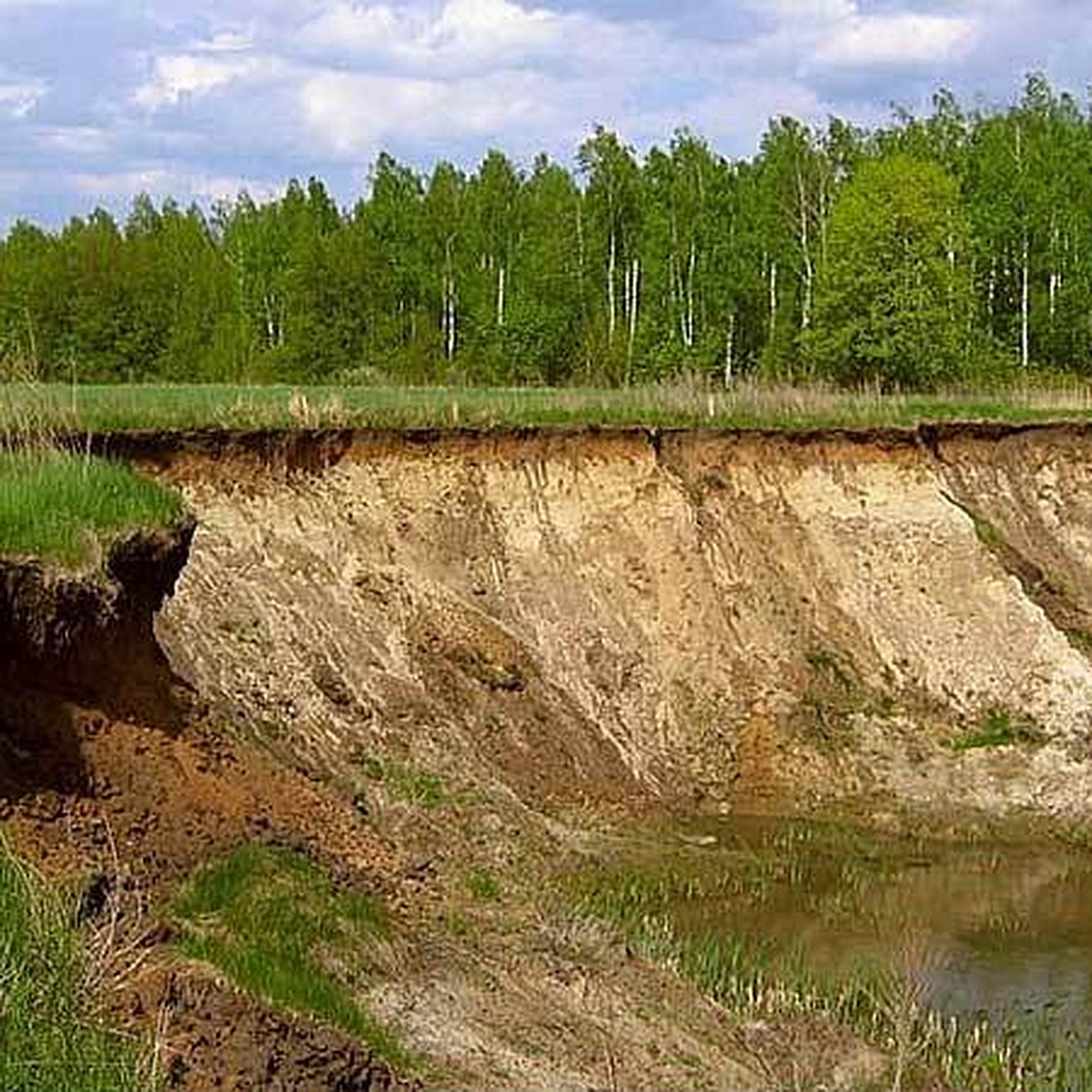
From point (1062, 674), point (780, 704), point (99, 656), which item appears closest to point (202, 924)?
point (99, 656)

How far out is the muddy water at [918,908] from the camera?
1858 centimetres

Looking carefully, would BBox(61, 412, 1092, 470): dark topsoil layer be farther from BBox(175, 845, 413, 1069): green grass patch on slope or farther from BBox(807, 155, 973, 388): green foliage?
BBox(807, 155, 973, 388): green foliage

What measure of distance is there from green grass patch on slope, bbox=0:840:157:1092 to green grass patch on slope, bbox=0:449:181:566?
4.79m

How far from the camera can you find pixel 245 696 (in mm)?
23016

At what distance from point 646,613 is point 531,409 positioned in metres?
3.89

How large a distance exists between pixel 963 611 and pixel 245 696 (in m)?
11.9

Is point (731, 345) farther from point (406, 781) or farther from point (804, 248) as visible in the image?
point (406, 781)

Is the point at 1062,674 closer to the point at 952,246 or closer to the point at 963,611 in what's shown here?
the point at 963,611

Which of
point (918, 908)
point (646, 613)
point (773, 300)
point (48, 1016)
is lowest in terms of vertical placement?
point (918, 908)

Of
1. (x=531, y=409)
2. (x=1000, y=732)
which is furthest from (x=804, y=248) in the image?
(x=1000, y=732)

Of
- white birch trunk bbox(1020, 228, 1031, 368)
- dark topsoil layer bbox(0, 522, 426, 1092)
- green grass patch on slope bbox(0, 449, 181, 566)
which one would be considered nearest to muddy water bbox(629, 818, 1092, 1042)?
dark topsoil layer bbox(0, 522, 426, 1092)

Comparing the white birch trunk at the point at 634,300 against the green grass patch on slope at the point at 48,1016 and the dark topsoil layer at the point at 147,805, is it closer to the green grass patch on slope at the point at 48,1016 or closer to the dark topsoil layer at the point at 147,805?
the dark topsoil layer at the point at 147,805

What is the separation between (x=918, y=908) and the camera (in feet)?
72.0

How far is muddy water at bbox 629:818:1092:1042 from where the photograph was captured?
1858 cm
